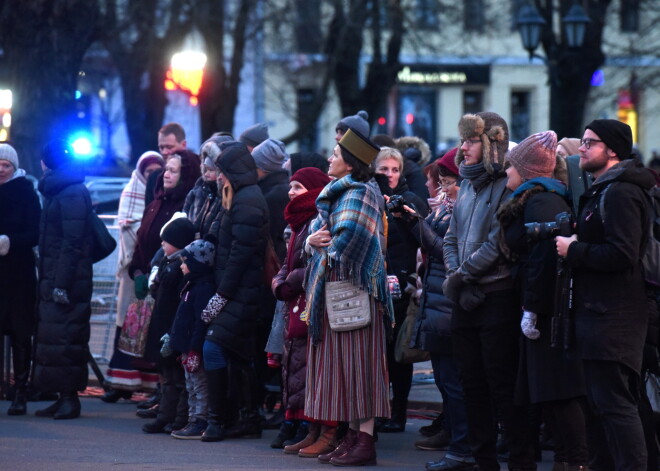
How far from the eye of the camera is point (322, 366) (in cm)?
848

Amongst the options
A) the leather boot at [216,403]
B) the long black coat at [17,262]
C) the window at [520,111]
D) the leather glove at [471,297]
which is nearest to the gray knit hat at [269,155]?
the leather boot at [216,403]

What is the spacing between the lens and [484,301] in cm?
754

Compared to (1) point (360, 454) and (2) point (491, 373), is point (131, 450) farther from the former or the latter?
(2) point (491, 373)

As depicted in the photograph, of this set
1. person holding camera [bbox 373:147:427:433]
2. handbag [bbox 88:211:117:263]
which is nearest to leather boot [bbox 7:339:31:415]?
handbag [bbox 88:211:117:263]

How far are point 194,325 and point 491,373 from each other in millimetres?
2690

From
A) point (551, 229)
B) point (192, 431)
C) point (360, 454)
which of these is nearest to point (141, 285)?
point (192, 431)

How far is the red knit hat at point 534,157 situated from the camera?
7594mm

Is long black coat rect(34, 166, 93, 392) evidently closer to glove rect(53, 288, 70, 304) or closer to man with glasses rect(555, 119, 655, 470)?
glove rect(53, 288, 70, 304)

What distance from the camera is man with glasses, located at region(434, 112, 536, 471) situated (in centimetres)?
750

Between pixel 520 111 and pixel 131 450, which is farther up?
pixel 520 111

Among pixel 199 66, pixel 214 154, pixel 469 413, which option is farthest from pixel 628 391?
pixel 199 66

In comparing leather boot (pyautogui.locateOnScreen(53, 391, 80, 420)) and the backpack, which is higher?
the backpack

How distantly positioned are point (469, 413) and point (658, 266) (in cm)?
149

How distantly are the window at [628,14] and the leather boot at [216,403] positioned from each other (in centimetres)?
1885
